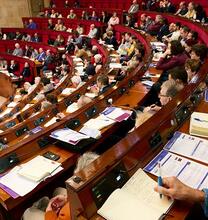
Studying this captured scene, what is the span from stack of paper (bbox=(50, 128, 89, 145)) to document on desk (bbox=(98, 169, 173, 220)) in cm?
74

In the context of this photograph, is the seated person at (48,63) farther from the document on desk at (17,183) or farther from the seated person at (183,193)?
the seated person at (183,193)

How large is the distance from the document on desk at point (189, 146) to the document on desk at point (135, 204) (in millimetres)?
290

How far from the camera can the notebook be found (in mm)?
1636

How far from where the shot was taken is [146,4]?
26.0 ft

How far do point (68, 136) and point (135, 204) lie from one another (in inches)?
36.4

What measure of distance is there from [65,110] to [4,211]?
1491 mm

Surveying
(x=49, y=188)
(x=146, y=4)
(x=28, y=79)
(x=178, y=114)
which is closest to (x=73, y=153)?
(x=49, y=188)

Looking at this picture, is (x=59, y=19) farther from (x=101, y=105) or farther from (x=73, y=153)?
(x=73, y=153)

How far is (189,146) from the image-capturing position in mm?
1441

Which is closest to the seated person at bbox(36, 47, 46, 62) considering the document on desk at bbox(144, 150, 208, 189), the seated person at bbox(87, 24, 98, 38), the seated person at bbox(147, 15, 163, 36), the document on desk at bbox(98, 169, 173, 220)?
the seated person at bbox(87, 24, 98, 38)

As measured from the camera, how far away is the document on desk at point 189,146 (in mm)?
1375

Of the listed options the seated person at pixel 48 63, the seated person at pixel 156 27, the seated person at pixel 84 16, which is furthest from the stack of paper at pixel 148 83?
the seated person at pixel 84 16

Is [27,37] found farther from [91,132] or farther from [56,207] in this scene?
[56,207]

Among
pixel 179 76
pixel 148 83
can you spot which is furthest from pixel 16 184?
pixel 148 83
